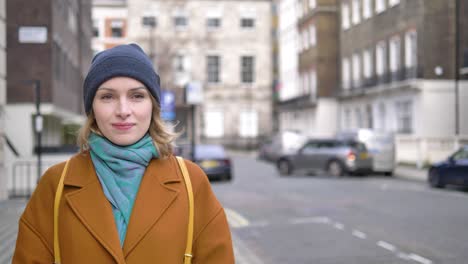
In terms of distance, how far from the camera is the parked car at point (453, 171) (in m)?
19.7

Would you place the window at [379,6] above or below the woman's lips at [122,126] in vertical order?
above

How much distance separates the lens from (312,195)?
1873cm

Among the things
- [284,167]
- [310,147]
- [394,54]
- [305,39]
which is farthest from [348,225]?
[305,39]

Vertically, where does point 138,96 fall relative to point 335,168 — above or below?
above

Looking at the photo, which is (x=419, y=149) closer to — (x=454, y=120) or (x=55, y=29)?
(x=454, y=120)

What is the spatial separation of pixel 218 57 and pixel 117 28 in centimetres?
939

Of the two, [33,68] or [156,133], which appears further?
[33,68]

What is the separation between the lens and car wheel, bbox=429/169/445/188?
819 inches

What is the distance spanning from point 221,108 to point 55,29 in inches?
1560

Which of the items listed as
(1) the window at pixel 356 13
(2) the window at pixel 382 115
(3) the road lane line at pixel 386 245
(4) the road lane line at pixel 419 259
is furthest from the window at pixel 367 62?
(4) the road lane line at pixel 419 259

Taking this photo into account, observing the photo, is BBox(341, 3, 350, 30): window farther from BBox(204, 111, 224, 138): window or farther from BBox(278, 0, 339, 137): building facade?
BBox(204, 111, 224, 138): window

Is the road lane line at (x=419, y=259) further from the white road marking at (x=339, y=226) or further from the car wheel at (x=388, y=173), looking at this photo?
the car wheel at (x=388, y=173)

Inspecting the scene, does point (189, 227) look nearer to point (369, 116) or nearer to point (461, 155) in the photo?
point (461, 155)

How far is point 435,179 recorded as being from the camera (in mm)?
21094
